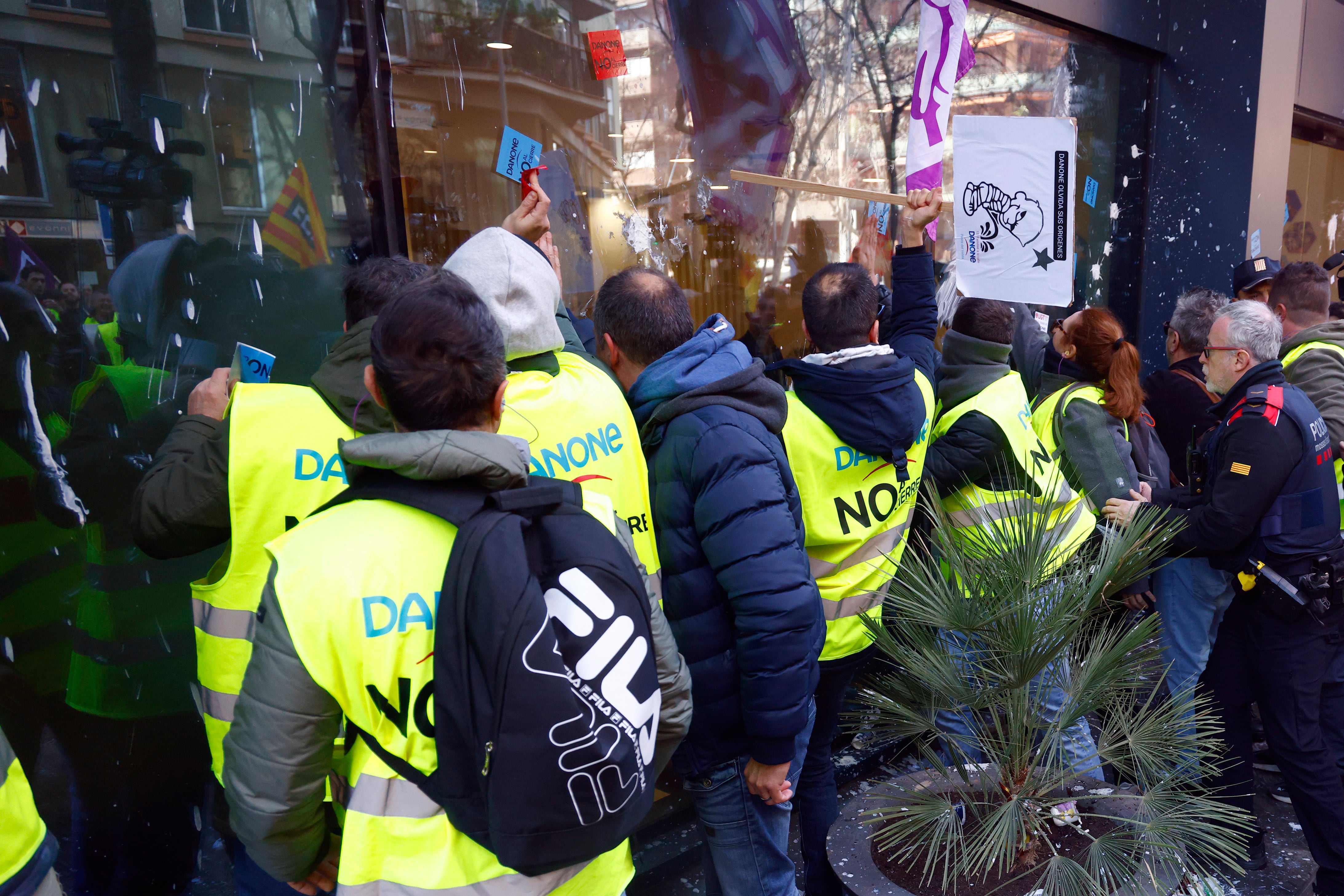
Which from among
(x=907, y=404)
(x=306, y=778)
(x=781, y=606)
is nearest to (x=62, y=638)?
(x=306, y=778)

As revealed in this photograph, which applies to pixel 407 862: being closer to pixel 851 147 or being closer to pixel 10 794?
pixel 10 794

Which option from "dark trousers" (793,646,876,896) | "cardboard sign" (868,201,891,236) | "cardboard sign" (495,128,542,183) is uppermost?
"cardboard sign" (495,128,542,183)

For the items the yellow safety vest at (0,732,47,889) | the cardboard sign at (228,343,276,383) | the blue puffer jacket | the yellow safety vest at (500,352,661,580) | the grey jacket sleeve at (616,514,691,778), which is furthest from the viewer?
the cardboard sign at (228,343,276,383)

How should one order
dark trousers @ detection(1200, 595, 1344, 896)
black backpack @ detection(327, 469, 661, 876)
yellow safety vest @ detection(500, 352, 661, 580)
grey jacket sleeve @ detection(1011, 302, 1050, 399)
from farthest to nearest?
grey jacket sleeve @ detection(1011, 302, 1050, 399), dark trousers @ detection(1200, 595, 1344, 896), yellow safety vest @ detection(500, 352, 661, 580), black backpack @ detection(327, 469, 661, 876)

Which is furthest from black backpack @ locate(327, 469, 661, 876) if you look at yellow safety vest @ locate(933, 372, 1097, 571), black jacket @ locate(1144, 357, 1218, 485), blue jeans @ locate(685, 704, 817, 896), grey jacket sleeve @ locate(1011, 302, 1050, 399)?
grey jacket sleeve @ locate(1011, 302, 1050, 399)

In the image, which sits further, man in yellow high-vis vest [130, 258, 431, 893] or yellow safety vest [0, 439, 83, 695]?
yellow safety vest [0, 439, 83, 695]

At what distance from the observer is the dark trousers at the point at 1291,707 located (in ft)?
10.1

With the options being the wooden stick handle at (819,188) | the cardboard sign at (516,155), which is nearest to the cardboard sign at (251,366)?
the cardboard sign at (516,155)

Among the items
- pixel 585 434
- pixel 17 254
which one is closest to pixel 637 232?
pixel 585 434

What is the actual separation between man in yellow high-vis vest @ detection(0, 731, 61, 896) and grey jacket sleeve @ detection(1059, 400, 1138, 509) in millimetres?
3451

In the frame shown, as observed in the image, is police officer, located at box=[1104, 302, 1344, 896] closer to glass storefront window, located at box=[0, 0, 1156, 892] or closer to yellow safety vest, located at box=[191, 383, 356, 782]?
glass storefront window, located at box=[0, 0, 1156, 892]

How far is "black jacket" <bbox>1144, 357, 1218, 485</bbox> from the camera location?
14.0 ft

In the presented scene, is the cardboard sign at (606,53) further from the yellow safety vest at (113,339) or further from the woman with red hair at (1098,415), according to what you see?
the woman with red hair at (1098,415)

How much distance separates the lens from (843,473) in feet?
9.09
